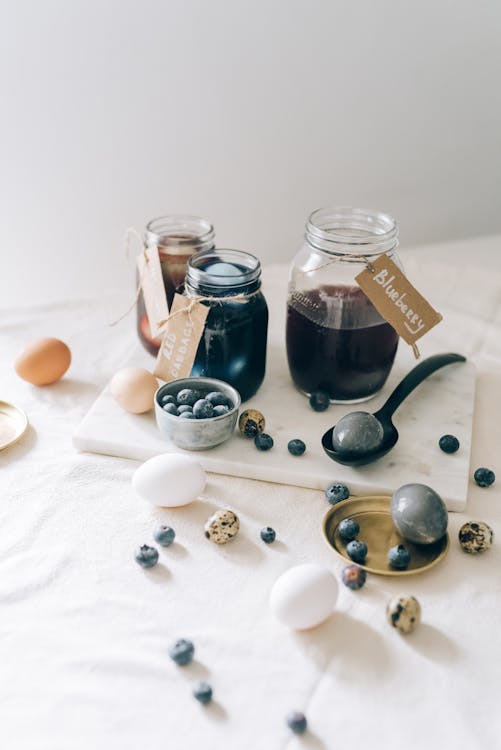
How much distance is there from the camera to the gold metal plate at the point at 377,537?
3.07 feet

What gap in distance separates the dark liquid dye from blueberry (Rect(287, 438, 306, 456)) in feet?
0.48

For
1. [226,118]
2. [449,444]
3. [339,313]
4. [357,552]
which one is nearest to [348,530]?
[357,552]

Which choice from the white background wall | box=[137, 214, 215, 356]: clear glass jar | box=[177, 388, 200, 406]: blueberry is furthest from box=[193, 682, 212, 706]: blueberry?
the white background wall

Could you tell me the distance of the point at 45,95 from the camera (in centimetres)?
149

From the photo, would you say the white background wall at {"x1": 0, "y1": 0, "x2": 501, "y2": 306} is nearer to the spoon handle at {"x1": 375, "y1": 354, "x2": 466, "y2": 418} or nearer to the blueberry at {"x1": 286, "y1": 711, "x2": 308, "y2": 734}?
the spoon handle at {"x1": 375, "y1": 354, "x2": 466, "y2": 418}

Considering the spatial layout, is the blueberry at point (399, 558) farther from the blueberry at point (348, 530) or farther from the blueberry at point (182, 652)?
the blueberry at point (182, 652)

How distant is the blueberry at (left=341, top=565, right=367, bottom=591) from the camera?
2.95 feet

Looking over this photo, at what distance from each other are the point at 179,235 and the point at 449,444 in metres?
0.57

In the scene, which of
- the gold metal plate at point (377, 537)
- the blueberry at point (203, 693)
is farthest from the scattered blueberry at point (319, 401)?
the blueberry at point (203, 693)

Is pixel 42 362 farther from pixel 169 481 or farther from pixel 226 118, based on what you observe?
pixel 226 118

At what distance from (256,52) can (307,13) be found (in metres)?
0.13

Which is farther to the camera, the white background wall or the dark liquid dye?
the white background wall

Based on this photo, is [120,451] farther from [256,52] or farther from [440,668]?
[256,52]

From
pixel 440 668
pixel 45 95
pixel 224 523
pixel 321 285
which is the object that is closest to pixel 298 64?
pixel 45 95
